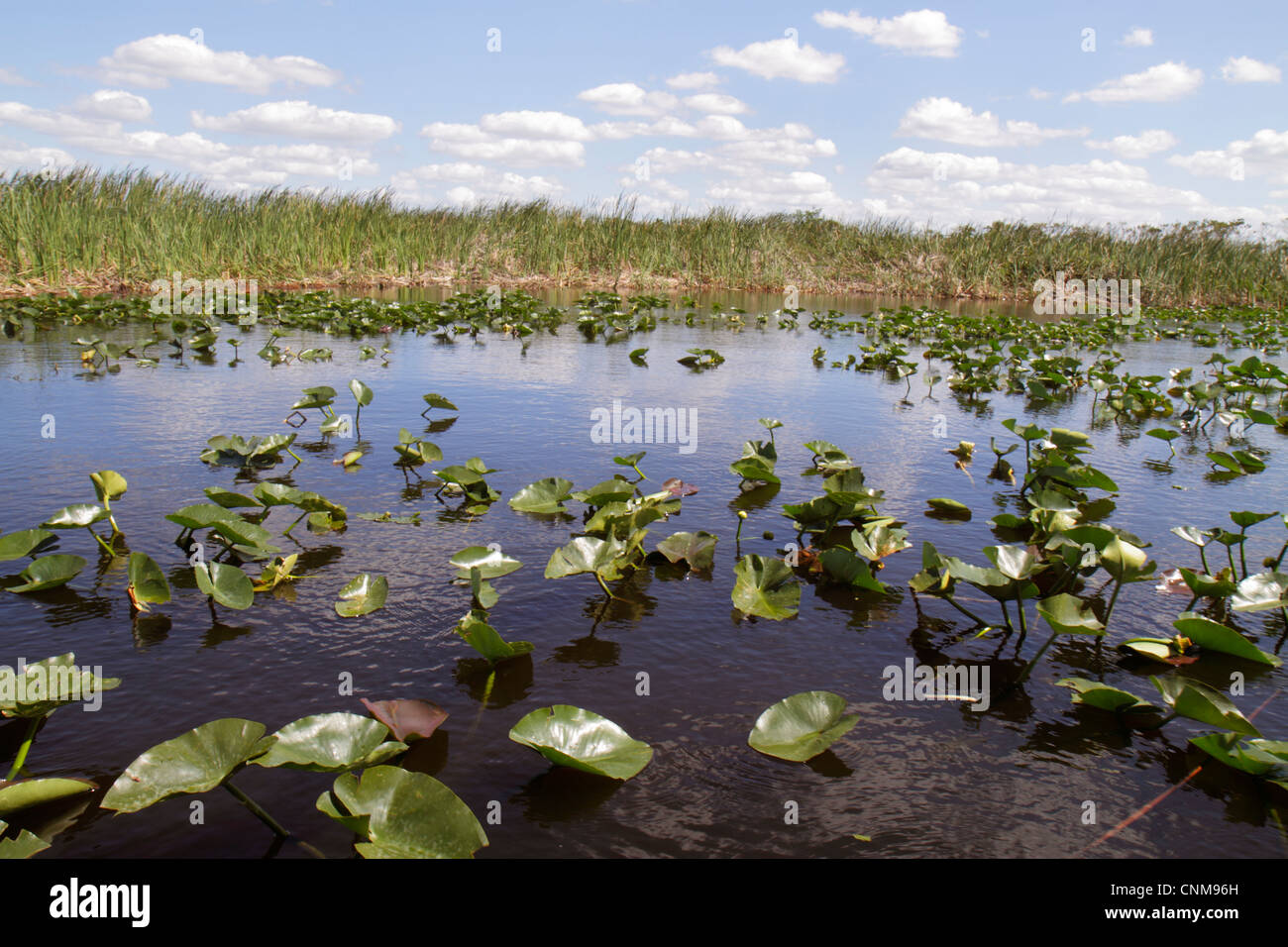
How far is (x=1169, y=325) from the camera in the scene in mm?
15438

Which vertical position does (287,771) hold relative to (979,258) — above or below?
below

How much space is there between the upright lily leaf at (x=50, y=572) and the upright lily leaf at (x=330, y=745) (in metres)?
1.39

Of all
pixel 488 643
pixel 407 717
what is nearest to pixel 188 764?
pixel 407 717

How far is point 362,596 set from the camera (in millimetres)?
2723

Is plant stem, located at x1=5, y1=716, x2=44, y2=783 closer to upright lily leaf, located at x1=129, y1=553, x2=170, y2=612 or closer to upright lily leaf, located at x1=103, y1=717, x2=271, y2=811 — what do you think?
upright lily leaf, located at x1=103, y1=717, x2=271, y2=811

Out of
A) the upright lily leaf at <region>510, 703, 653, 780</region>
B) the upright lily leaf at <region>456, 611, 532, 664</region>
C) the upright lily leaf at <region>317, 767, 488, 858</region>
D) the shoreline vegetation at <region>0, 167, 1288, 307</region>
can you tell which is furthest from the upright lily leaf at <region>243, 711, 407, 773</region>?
the shoreline vegetation at <region>0, 167, 1288, 307</region>

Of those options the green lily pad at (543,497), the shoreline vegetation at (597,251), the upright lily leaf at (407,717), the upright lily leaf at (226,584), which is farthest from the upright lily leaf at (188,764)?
the shoreline vegetation at (597,251)

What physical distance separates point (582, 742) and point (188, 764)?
83 centimetres

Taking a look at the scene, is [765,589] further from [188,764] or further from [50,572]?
[50,572]

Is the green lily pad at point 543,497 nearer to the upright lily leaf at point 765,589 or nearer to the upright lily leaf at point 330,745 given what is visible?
the upright lily leaf at point 765,589

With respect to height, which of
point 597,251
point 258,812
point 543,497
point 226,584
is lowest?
point 258,812

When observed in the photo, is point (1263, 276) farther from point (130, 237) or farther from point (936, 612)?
point (130, 237)

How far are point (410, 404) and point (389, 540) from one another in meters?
2.95
